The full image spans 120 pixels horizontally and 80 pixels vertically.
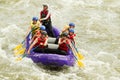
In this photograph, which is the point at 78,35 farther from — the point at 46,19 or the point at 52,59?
the point at 52,59

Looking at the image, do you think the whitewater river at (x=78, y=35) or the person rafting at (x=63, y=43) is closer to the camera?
the person rafting at (x=63, y=43)

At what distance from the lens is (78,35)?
13.0 metres

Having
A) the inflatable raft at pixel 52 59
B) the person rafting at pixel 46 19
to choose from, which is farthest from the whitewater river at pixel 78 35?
the person rafting at pixel 46 19

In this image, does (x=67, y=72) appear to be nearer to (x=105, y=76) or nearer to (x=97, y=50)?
(x=105, y=76)

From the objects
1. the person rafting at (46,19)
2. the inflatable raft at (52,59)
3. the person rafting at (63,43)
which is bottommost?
the inflatable raft at (52,59)

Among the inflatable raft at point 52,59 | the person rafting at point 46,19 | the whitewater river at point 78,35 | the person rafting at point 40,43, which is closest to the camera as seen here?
the inflatable raft at point 52,59

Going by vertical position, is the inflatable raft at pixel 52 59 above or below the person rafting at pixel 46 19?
below

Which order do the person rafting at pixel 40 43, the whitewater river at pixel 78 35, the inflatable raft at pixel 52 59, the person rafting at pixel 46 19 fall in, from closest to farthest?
the inflatable raft at pixel 52 59 < the person rafting at pixel 40 43 < the whitewater river at pixel 78 35 < the person rafting at pixel 46 19

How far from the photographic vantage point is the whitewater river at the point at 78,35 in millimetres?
9781

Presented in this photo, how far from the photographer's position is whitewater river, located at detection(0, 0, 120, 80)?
32.1 ft

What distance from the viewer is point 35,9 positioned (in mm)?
15547

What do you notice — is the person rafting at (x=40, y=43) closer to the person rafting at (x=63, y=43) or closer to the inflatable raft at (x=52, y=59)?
the inflatable raft at (x=52, y=59)

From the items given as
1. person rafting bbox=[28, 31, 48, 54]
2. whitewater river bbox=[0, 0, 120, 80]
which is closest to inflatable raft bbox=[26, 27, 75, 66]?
person rafting bbox=[28, 31, 48, 54]

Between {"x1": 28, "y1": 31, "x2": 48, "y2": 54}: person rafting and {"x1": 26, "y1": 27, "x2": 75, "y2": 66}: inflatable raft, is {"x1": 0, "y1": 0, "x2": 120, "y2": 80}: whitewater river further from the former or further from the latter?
{"x1": 28, "y1": 31, "x2": 48, "y2": 54}: person rafting
